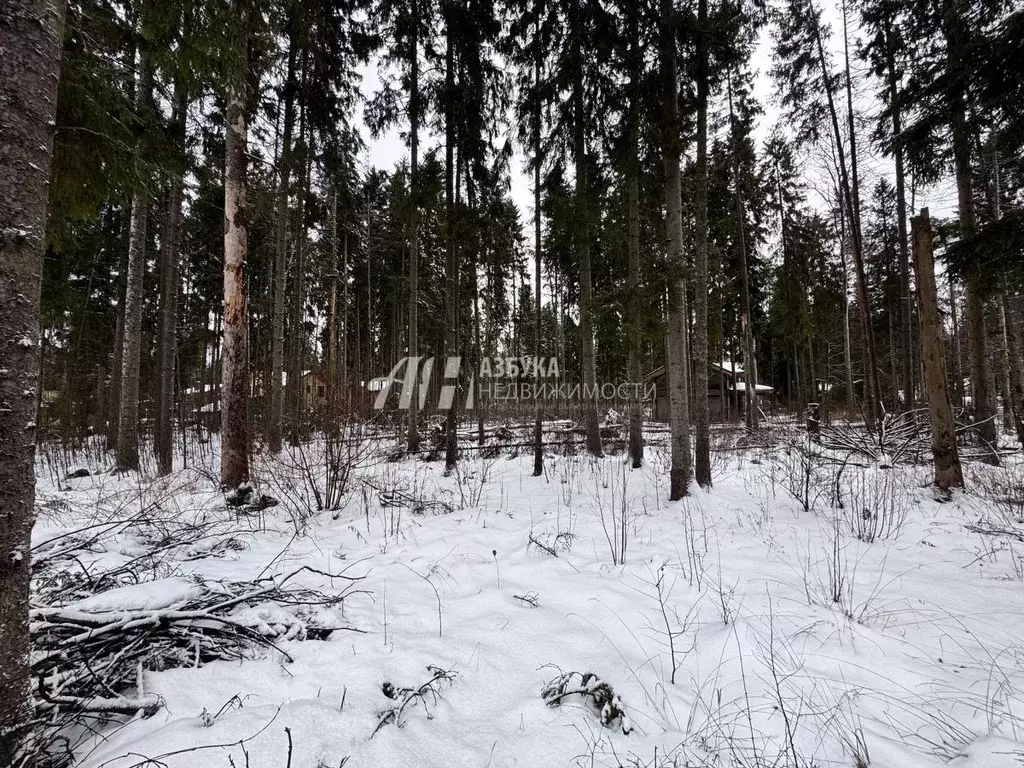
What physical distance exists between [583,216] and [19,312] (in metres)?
8.56

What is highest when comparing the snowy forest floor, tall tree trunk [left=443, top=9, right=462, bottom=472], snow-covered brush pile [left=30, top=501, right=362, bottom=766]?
tall tree trunk [left=443, top=9, right=462, bottom=472]

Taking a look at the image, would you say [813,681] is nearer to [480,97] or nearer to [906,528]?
[906,528]

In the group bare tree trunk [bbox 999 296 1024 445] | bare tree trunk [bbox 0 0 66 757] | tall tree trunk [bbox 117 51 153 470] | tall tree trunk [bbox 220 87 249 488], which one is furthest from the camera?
bare tree trunk [bbox 999 296 1024 445]

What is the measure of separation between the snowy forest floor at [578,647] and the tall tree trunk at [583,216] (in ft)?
14.3

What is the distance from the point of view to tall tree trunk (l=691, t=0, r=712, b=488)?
5.45m

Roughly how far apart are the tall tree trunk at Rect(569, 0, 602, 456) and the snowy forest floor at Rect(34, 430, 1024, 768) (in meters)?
4.35

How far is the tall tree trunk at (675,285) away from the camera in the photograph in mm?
5359

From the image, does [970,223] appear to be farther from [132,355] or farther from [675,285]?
[132,355]

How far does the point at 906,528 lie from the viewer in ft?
13.9

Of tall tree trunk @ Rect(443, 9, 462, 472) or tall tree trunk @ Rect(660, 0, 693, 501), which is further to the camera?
tall tree trunk @ Rect(443, 9, 462, 472)

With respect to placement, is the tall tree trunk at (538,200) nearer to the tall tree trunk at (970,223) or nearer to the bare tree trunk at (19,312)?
the bare tree trunk at (19,312)

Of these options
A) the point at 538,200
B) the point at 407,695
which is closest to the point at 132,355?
the point at 538,200

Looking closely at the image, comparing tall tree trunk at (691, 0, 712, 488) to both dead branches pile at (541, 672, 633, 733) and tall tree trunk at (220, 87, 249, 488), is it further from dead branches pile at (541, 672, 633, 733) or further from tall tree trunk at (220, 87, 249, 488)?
tall tree trunk at (220, 87, 249, 488)

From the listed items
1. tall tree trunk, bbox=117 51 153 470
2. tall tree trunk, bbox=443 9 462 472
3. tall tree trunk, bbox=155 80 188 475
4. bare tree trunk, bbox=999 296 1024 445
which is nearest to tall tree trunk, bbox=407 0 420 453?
tall tree trunk, bbox=443 9 462 472
